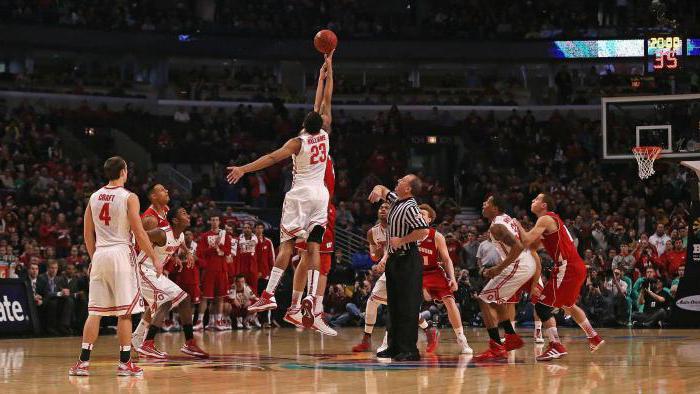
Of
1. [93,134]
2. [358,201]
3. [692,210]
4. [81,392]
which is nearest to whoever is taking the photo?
[81,392]

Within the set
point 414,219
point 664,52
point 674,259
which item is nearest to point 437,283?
point 414,219

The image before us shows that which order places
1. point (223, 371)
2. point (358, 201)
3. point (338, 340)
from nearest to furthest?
point (223, 371) → point (338, 340) → point (358, 201)

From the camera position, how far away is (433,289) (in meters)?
14.3

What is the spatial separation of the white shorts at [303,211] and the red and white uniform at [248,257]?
33.9ft

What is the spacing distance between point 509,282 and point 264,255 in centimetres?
976

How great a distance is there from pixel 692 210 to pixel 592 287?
2.65 metres

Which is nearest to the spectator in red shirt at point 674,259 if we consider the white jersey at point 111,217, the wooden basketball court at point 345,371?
the wooden basketball court at point 345,371

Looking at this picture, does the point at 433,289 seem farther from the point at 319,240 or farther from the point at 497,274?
the point at 319,240

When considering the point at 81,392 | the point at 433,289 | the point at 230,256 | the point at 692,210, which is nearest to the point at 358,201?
the point at 230,256

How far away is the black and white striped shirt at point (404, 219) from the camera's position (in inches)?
480

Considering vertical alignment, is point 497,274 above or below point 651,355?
above

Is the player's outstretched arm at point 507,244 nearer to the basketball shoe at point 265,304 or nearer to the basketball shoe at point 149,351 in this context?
the basketball shoe at point 265,304

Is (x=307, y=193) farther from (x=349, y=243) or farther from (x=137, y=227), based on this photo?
(x=349, y=243)

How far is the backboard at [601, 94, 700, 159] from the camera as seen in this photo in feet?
70.5
